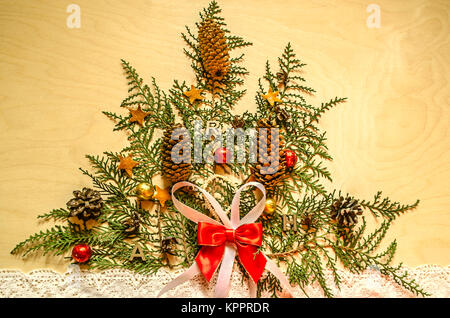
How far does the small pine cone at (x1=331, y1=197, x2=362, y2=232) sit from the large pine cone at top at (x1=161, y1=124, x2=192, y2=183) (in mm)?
359

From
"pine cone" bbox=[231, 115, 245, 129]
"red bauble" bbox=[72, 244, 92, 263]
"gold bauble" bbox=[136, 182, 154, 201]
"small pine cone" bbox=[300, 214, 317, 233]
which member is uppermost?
"pine cone" bbox=[231, 115, 245, 129]

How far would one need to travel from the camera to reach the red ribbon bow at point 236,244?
639 mm

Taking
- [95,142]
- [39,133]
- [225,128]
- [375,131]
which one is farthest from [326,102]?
[39,133]

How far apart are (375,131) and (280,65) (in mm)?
294

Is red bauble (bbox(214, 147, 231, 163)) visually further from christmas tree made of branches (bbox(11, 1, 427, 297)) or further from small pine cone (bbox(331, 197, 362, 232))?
small pine cone (bbox(331, 197, 362, 232))

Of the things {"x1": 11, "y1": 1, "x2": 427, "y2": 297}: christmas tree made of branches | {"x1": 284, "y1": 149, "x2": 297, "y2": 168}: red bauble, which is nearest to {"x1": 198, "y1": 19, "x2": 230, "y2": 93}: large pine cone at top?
{"x1": 11, "y1": 1, "x2": 427, "y2": 297}: christmas tree made of branches

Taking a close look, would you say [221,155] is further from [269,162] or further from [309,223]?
[309,223]

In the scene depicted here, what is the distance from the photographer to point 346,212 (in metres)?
0.69

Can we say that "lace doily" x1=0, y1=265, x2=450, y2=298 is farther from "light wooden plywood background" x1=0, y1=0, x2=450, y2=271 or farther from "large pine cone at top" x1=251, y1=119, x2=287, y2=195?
"large pine cone at top" x1=251, y1=119, x2=287, y2=195

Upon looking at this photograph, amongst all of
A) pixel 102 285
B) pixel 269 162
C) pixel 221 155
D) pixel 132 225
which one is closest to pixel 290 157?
pixel 269 162

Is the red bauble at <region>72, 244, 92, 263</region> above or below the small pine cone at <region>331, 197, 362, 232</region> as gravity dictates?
below

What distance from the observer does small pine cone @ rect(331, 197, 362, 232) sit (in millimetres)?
688

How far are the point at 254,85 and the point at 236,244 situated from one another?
0.38m

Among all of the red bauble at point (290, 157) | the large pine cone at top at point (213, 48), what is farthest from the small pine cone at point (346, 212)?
the large pine cone at top at point (213, 48)
